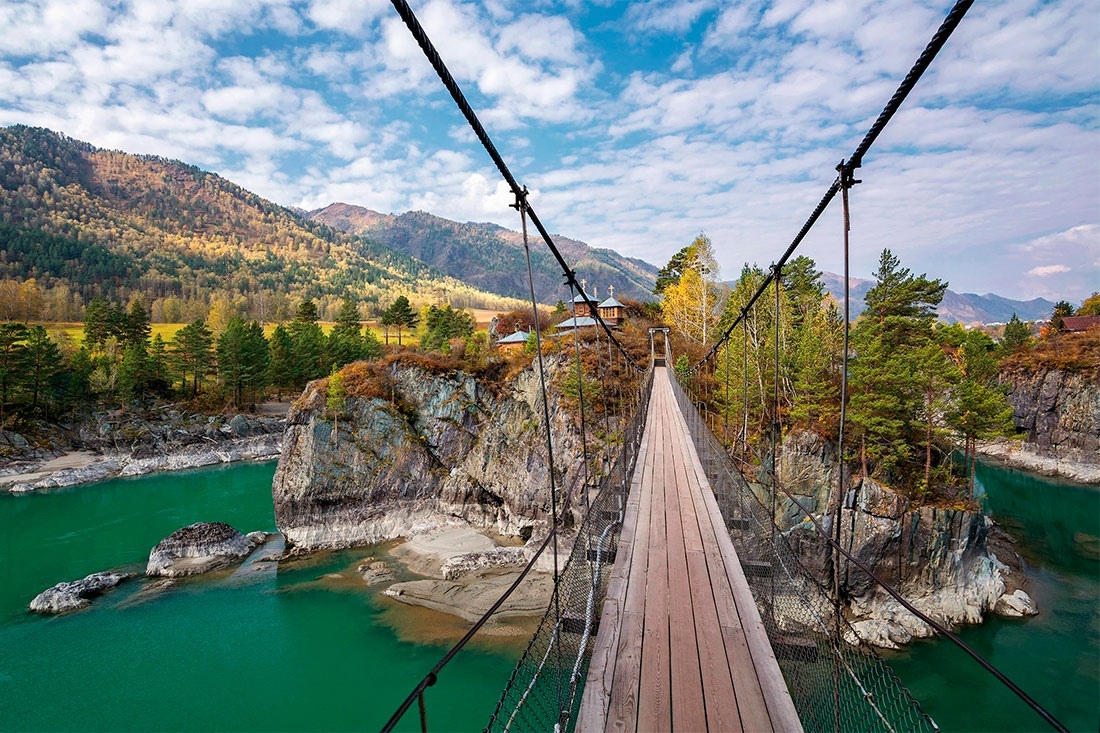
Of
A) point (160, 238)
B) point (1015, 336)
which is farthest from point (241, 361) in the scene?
point (160, 238)

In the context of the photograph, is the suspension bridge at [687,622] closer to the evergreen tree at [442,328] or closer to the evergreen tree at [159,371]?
the evergreen tree at [442,328]

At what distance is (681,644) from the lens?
2.61 metres

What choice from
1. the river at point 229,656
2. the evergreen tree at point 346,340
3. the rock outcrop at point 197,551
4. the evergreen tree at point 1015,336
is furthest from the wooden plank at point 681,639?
the evergreen tree at point 1015,336

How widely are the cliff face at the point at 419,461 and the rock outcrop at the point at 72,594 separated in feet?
15.9

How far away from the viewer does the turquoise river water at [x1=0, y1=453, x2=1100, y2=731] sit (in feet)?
34.1

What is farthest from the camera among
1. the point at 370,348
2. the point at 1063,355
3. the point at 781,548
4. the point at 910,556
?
the point at 370,348

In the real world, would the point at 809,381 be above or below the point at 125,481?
above

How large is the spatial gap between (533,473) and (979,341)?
73.4 feet

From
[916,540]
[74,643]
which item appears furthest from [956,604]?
[74,643]

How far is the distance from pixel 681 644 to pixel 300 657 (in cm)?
1306

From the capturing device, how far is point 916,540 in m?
12.7

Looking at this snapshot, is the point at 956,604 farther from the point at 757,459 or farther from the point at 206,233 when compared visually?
the point at 206,233

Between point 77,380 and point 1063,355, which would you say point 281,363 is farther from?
point 1063,355

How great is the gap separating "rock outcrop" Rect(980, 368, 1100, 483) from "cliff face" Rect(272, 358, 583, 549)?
78.2ft
